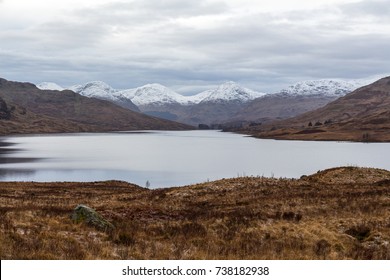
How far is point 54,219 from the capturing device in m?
23.0

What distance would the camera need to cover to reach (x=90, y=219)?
22.7 m

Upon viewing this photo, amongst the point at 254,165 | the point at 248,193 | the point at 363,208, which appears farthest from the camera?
the point at 254,165

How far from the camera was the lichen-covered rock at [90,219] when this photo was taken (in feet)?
73.0

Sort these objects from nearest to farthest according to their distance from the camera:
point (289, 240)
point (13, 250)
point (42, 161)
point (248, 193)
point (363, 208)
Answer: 1. point (13, 250)
2. point (289, 240)
3. point (363, 208)
4. point (248, 193)
5. point (42, 161)

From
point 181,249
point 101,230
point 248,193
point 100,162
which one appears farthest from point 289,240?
point 100,162

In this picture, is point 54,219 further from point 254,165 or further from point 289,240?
point 254,165

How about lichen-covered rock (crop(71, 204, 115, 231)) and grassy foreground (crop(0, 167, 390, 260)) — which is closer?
grassy foreground (crop(0, 167, 390, 260))

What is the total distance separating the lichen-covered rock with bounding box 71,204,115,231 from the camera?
22266 mm

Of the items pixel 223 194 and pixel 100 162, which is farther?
pixel 100 162

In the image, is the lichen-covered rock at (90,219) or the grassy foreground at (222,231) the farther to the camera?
the lichen-covered rock at (90,219)

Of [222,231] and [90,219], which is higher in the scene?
[90,219]

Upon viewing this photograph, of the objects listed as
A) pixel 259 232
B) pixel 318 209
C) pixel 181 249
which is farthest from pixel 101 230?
pixel 318 209

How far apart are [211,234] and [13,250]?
9.74 metres

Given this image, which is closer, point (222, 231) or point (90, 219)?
point (90, 219)
